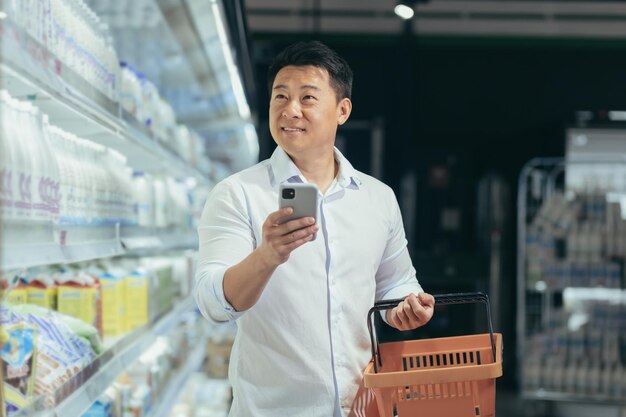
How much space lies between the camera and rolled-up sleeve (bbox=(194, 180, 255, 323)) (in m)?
2.00

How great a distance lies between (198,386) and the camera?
5.48 meters

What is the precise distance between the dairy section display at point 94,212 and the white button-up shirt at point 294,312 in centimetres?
43

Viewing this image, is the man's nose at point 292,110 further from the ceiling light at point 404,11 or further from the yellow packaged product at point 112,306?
the ceiling light at point 404,11

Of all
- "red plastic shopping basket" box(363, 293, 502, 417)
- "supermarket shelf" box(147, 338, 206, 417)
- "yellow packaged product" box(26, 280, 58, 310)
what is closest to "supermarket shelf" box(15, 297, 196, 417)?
"yellow packaged product" box(26, 280, 58, 310)

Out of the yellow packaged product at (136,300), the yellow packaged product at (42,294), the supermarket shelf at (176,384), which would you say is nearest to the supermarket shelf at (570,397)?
the supermarket shelf at (176,384)

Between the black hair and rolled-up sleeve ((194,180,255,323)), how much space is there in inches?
13.6

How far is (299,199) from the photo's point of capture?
1761mm

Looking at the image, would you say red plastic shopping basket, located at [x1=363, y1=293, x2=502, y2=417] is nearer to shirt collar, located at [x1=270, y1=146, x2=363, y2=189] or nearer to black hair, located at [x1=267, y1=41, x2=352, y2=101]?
shirt collar, located at [x1=270, y1=146, x2=363, y2=189]

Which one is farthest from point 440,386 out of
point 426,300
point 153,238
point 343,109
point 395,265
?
point 153,238

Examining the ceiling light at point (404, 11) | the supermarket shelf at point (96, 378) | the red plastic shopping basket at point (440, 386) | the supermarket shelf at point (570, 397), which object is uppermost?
the ceiling light at point (404, 11)

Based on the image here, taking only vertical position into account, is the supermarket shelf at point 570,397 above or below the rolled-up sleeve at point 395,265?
below

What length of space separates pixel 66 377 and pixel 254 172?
72cm

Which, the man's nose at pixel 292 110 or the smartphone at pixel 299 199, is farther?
the man's nose at pixel 292 110

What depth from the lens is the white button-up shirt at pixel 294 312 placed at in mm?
2160
